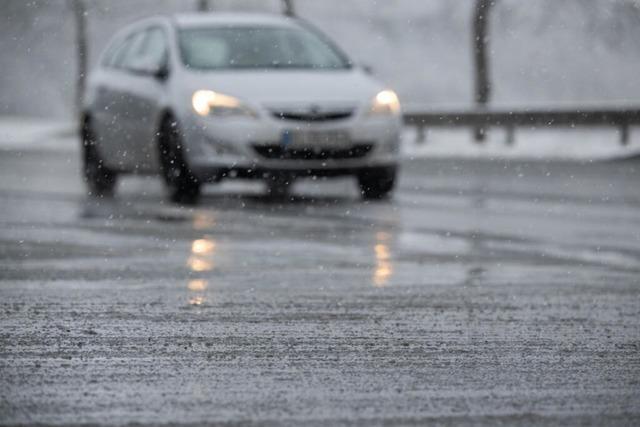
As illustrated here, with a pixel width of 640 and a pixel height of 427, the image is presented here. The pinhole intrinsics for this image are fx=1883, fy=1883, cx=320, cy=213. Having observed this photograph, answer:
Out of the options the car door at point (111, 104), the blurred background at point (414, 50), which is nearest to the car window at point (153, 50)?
the car door at point (111, 104)

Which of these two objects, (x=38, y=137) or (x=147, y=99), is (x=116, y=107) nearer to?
(x=147, y=99)

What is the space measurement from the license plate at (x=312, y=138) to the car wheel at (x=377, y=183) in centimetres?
54

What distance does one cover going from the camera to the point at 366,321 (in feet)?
23.0

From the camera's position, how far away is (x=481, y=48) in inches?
1474

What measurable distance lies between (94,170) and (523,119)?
12.0 m

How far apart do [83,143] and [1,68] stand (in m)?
65.7

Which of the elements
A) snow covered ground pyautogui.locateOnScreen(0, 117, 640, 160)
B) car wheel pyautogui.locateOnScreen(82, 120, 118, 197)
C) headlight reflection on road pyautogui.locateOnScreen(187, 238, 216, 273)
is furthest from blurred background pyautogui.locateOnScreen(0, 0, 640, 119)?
headlight reflection on road pyautogui.locateOnScreen(187, 238, 216, 273)

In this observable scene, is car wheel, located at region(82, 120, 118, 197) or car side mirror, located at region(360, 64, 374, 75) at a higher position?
car side mirror, located at region(360, 64, 374, 75)

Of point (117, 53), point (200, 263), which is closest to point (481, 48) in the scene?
point (117, 53)

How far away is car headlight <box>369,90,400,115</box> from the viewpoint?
15234 millimetres

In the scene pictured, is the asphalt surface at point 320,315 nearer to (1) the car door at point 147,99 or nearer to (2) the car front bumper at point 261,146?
(2) the car front bumper at point 261,146

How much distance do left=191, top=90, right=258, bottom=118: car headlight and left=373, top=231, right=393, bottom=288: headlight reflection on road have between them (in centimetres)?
350

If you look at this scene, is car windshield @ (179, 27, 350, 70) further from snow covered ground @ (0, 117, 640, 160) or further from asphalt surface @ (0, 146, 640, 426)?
snow covered ground @ (0, 117, 640, 160)

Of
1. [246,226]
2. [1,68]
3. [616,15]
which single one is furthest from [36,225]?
[1,68]
